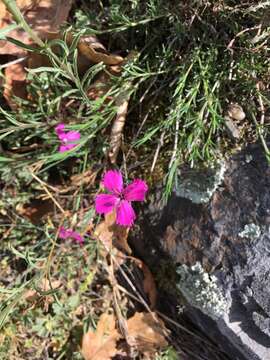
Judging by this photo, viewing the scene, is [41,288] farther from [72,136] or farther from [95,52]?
[95,52]

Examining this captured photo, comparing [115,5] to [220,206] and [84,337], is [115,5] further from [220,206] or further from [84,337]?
[84,337]

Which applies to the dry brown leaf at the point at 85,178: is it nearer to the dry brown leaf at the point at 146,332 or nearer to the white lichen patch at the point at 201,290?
the white lichen patch at the point at 201,290

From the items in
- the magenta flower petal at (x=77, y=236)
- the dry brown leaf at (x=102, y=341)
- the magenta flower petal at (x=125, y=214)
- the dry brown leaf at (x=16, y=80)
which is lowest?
the dry brown leaf at (x=102, y=341)

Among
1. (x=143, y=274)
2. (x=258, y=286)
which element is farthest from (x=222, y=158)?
(x=143, y=274)

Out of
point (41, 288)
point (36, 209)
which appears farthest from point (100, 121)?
point (41, 288)

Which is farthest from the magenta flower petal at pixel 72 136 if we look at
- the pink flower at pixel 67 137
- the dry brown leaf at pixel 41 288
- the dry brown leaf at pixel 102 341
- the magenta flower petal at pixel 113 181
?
the dry brown leaf at pixel 102 341

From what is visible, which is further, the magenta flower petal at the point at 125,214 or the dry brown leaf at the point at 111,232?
the dry brown leaf at the point at 111,232

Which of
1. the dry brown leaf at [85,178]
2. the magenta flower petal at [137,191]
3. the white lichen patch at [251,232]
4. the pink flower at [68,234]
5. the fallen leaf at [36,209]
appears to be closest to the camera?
the magenta flower petal at [137,191]

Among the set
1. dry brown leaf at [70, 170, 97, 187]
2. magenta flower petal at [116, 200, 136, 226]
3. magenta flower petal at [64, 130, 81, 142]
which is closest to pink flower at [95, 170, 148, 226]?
magenta flower petal at [116, 200, 136, 226]
